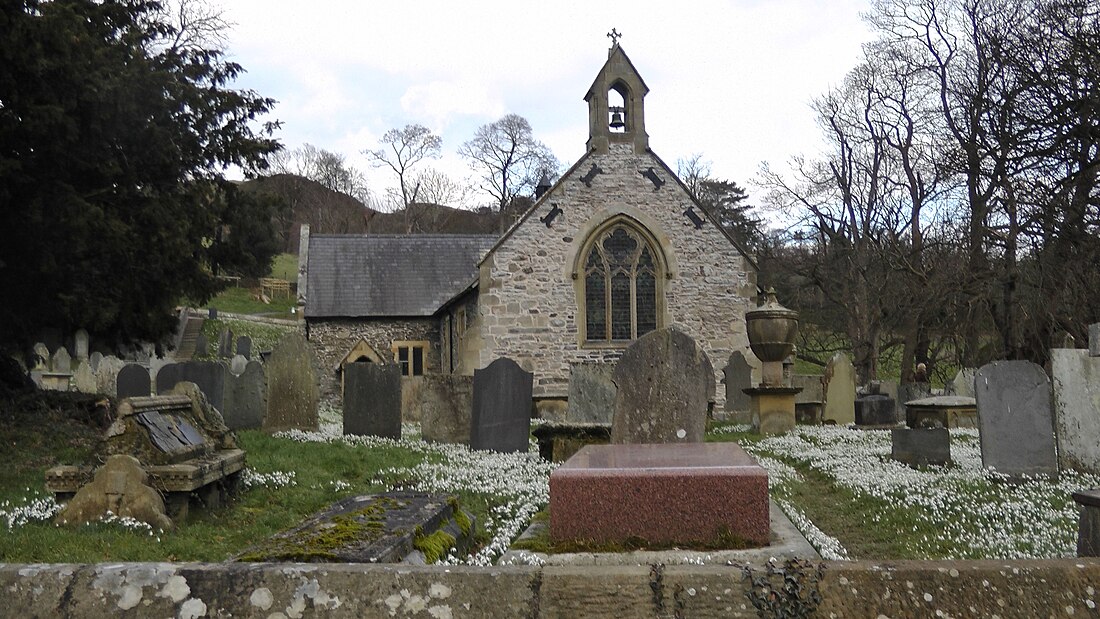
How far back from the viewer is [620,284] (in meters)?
22.8

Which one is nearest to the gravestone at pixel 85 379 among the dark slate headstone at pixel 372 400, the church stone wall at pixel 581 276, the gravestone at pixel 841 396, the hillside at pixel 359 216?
the church stone wall at pixel 581 276

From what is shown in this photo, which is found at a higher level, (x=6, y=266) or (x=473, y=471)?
(x=6, y=266)

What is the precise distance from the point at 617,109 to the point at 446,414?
11.7 meters

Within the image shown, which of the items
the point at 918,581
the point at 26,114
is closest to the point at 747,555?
the point at 918,581

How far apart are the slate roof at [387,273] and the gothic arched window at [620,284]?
701cm

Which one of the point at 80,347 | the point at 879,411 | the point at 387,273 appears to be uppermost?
the point at 387,273

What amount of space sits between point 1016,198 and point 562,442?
10520 millimetres

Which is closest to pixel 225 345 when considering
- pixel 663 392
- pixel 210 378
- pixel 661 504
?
pixel 210 378

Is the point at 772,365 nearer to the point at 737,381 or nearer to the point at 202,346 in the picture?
the point at 737,381

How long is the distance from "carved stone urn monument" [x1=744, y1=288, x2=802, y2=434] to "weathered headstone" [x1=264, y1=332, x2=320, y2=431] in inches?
303

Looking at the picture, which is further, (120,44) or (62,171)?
(120,44)

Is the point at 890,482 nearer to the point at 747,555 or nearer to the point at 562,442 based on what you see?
the point at 562,442

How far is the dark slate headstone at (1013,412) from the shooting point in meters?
9.83

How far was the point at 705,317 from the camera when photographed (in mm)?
22484
